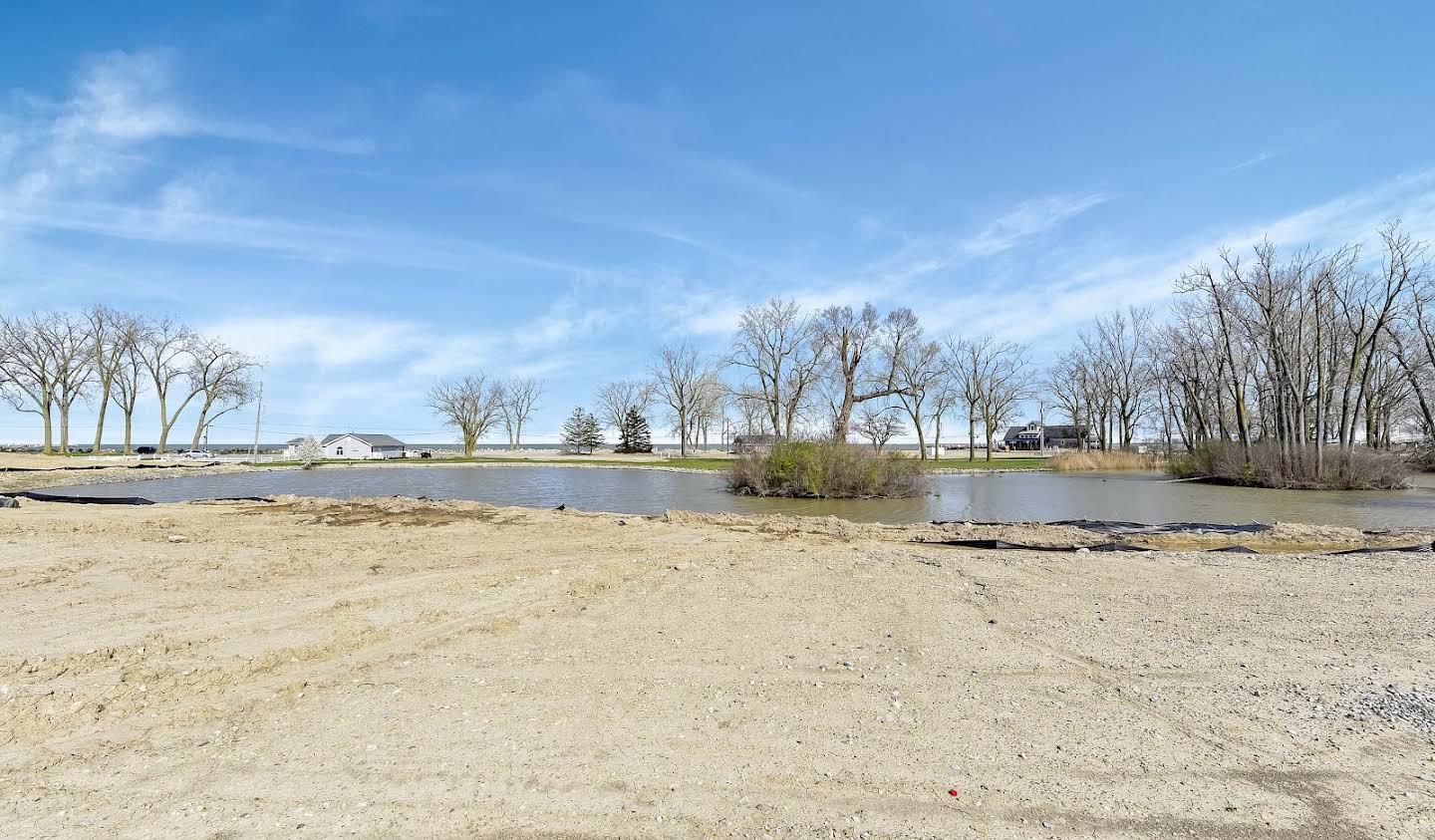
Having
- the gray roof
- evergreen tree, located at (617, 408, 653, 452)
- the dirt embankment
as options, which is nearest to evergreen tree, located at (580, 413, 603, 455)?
evergreen tree, located at (617, 408, 653, 452)

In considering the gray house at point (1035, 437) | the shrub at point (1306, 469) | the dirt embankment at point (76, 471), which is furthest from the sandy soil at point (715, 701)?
the gray house at point (1035, 437)

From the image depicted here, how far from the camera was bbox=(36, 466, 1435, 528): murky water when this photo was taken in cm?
1634

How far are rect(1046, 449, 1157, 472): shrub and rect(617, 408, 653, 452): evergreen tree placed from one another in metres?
47.2

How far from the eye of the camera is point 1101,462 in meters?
41.5

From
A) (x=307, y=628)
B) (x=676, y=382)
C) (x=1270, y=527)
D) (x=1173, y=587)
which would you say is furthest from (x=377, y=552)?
(x=676, y=382)

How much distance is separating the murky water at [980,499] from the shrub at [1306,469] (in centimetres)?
89

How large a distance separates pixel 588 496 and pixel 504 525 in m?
9.42

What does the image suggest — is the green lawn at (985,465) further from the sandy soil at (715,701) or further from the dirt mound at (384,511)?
the sandy soil at (715,701)

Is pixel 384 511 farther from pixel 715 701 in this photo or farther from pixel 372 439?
pixel 372 439

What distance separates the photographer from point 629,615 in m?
5.80

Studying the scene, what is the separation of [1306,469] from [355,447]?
82913mm

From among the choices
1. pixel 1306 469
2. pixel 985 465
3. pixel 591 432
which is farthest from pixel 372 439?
pixel 1306 469

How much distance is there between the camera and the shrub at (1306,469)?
23.5 metres

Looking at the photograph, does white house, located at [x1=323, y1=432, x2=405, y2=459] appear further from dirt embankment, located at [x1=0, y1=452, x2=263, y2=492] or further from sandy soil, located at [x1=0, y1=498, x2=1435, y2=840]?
sandy soil, located at [x1=0, y1=498, x2=1435, y2=840]
